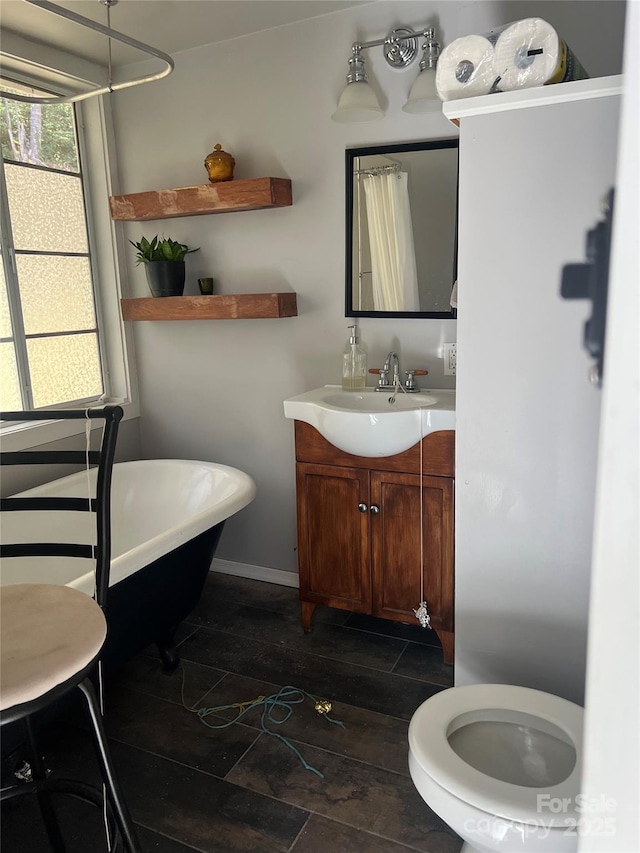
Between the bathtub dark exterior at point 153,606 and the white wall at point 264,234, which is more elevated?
the white wall at point 264,234

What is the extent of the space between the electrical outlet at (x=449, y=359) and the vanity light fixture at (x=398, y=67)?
887 mm

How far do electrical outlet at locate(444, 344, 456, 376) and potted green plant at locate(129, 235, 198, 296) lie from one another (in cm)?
126

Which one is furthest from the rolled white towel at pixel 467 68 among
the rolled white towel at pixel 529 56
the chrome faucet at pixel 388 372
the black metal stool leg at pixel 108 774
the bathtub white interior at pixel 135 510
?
the black metal stool leg at pixel 108 774

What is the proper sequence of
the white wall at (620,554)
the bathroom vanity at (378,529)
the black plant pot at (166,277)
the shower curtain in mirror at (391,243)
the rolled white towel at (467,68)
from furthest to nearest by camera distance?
the black plant pot at (166,277), the shower curtain in mirror at (391,243), the bathroom vanity at (378,529), the rolled white towel at (467,68), the white wall at (620,554)

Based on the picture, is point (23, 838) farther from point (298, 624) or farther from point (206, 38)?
point (206, 38)

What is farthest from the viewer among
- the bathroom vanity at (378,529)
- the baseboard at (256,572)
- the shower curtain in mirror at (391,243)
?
the baseboard at (256,572)

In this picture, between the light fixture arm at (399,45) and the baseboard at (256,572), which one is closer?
the light fixture arm at (399,45)

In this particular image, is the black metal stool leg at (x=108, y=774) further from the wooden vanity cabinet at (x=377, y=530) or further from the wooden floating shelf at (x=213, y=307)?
the wooden floating shelf at (x=213, y=307)

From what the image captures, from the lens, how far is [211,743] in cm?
194

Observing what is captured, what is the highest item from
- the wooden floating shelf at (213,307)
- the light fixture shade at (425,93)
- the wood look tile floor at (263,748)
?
the light fixture shade at (425,93)

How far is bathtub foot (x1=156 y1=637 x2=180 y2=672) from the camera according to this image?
7.52 feet

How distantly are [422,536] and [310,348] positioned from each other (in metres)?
0.98

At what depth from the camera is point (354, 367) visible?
101 inches

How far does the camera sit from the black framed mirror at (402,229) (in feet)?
7.76
